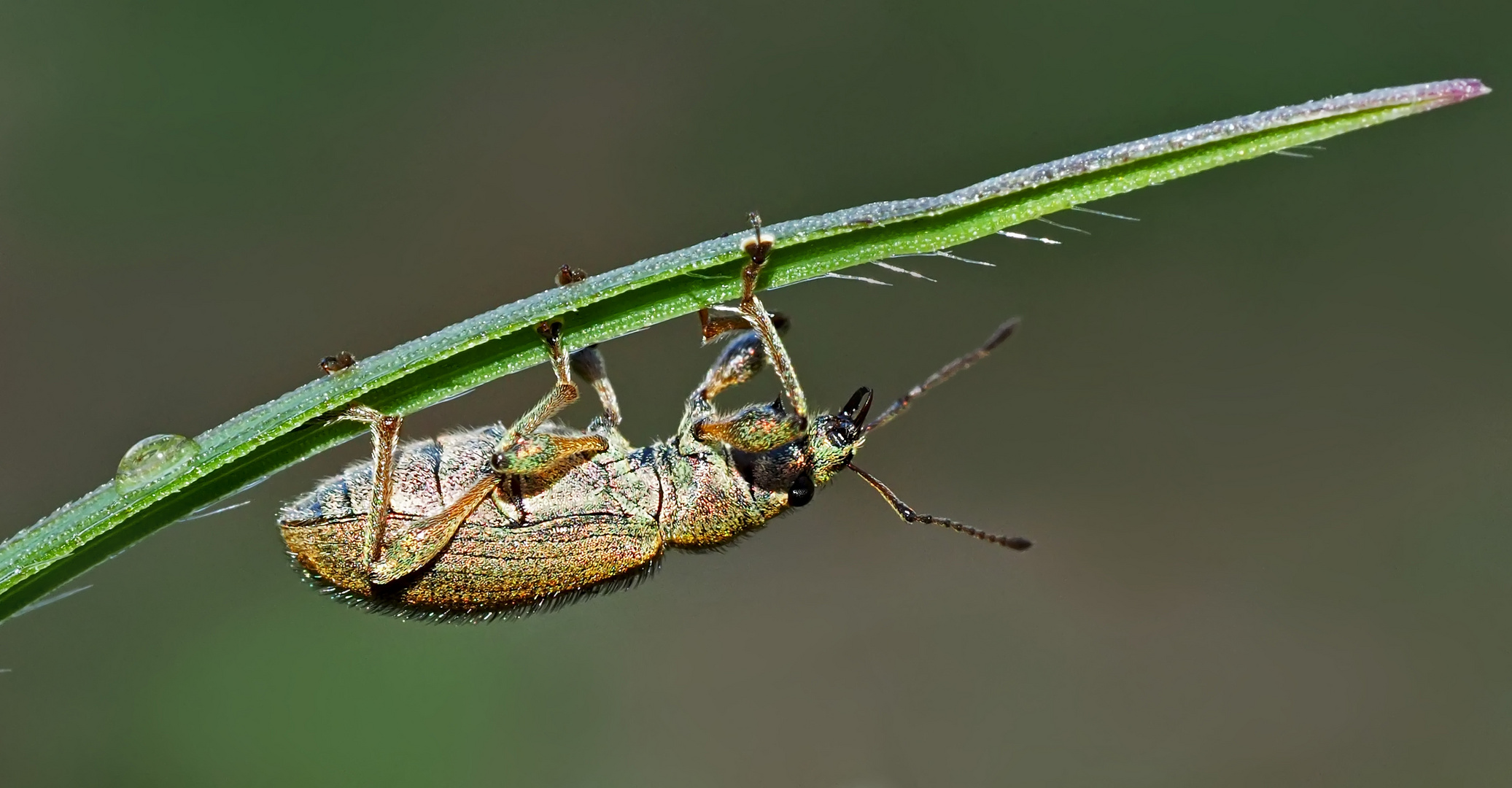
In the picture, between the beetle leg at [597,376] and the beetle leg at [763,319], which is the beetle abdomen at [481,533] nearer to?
the beetle leg at [597,376]

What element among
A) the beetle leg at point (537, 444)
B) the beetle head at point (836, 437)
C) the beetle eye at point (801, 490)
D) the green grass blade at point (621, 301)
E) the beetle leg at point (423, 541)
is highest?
the green grass blade at point (621, 301)

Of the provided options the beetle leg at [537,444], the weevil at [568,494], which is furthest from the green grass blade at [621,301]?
A: the beetle leg at [537,444]

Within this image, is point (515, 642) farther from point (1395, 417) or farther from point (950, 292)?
point (1395, 417)

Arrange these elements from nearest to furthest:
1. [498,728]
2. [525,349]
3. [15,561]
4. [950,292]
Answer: [15,561], [525,349], [498,728], [950,292]

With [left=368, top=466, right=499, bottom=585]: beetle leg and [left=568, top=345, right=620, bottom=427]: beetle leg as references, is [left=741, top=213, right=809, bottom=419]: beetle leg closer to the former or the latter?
[left=568, top=345, right=620, bottom=427]: beetle leg

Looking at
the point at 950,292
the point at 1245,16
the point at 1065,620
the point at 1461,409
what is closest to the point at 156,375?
the point at 950,292
